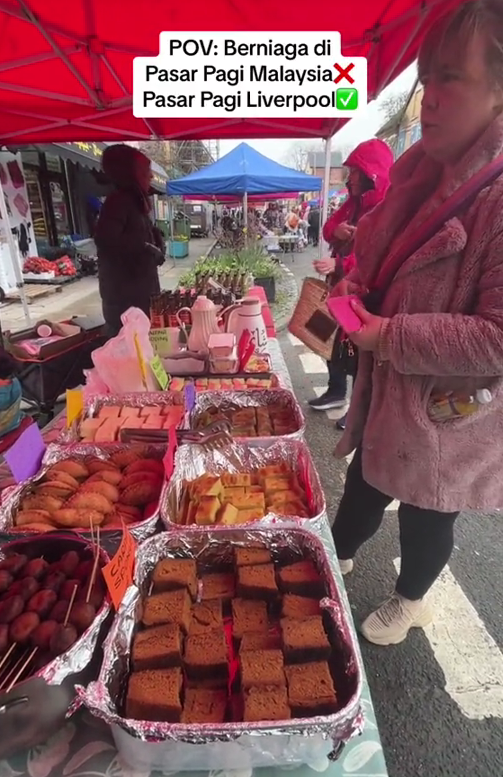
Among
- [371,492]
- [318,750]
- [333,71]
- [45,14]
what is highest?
[45,14]

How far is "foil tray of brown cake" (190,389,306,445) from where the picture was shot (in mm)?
1672

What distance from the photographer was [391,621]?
1736 millimetres

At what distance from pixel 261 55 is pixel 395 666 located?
2.84m

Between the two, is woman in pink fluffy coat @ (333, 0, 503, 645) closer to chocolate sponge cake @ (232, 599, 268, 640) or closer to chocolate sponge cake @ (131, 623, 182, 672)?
chocolate sponge cake @ (232, 599, 268, 640)

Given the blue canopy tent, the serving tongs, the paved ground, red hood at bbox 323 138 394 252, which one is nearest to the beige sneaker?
the serving tongs

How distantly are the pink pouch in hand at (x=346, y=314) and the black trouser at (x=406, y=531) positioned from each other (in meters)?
0.53

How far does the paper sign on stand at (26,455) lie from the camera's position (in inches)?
47.5

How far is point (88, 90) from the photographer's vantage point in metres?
3.33

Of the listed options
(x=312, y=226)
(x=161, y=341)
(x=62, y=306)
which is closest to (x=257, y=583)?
(x=161, y=341)

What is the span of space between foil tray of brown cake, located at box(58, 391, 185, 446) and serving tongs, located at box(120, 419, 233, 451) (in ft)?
0.14

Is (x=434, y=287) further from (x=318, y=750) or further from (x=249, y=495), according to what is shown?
(x=318, y=750)

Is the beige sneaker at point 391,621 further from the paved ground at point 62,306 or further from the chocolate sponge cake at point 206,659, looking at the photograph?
the paved ground at point 62,306

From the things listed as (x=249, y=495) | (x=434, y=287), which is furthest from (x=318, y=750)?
(x=434, y=287)

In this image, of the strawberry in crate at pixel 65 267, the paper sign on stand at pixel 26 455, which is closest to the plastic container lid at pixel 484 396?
the paper sign on stand at pixel 26 455
